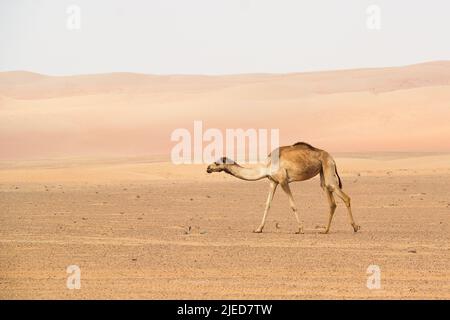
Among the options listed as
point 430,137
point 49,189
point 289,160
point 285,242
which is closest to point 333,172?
point 289,160

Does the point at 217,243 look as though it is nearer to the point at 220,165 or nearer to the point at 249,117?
the point at 220,165

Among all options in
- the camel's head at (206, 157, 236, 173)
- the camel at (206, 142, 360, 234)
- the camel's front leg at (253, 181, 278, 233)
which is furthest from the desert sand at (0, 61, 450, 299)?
the camel's head at (206, 157, 236, 173)

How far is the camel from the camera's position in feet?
54.7

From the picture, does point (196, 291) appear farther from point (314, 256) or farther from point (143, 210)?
point (143, 210)

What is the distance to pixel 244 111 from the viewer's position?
8188cm

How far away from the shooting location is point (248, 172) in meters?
16.9

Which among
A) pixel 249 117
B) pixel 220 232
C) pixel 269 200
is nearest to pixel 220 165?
pixel 269 200

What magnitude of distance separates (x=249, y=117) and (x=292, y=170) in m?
61.8

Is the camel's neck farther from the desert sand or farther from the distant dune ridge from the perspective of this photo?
the distant dune ridge

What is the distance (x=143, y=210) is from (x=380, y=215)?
16.0ft

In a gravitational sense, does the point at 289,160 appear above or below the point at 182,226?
above

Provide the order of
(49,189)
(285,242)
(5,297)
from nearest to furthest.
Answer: (5,297)
(285,242)
(49,189)

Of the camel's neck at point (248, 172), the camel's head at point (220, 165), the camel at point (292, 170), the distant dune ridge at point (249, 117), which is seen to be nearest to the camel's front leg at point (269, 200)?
the camel at point (292, 170)

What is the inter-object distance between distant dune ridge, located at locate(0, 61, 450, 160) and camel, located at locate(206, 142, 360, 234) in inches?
1504
